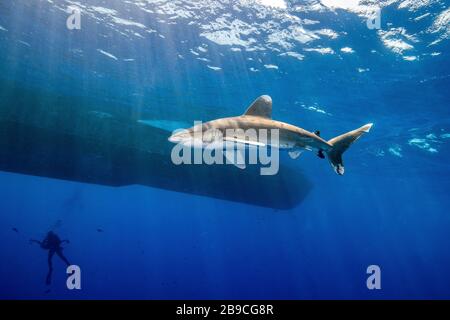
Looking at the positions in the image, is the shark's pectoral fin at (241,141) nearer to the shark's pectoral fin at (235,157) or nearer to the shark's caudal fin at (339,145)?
the shark's pectoral fin at (235,157)

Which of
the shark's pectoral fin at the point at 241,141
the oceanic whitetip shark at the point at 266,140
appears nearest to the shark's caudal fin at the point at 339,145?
the oceanic whitetip shark at the point at 266,140

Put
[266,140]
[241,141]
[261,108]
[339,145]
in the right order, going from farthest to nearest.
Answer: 1. [339,145]
2. [261,108]
3. [266,140]
4. [241,141]

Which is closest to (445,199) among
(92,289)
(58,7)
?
(58,7)

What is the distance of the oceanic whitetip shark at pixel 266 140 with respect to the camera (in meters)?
6.12

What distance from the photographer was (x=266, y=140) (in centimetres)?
650

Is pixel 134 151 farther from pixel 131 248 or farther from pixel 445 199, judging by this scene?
pixel 131 248

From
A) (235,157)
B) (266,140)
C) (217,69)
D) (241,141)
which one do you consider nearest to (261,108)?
(266,140)

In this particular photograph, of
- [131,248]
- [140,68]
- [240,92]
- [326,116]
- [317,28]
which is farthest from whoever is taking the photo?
→ [131,248]

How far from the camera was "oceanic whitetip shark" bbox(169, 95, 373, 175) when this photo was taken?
6.12m

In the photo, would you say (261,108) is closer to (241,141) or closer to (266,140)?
(266,140)

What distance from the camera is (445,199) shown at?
4822 cm

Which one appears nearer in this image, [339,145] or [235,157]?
[235,157]

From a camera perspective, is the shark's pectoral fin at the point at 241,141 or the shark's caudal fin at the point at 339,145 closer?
the shark's pectoral fin at the point at 241,141
